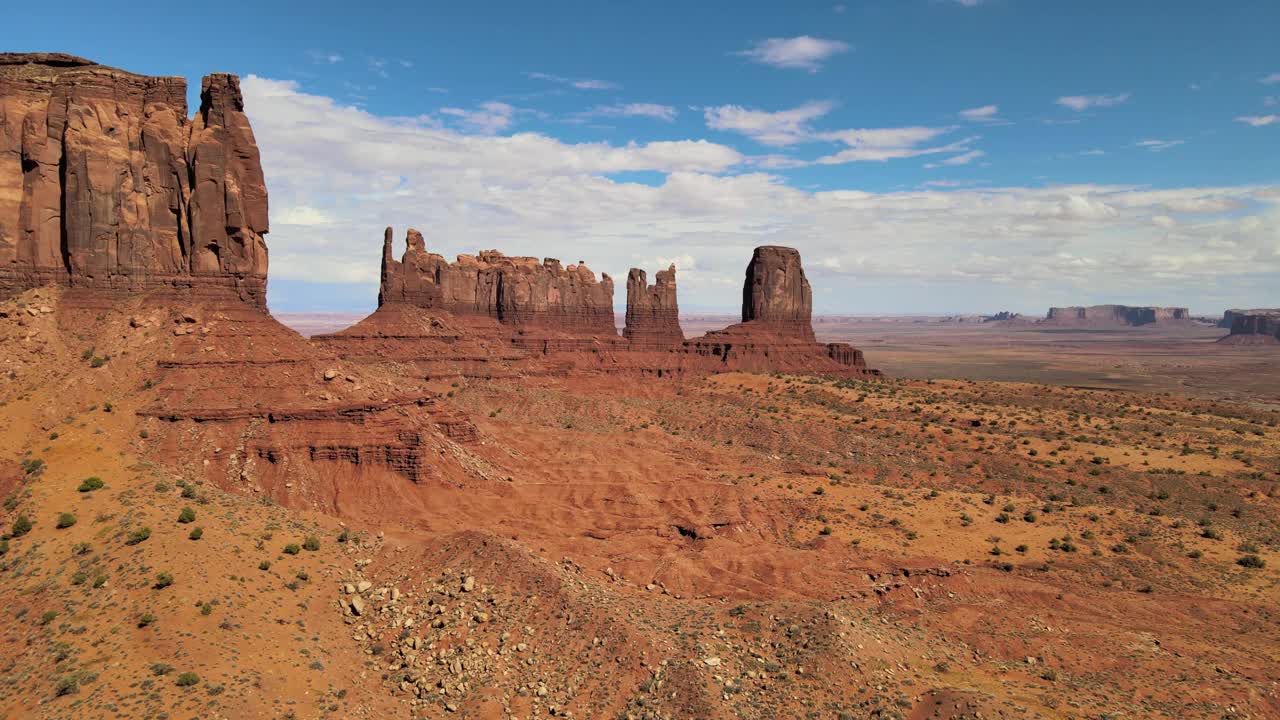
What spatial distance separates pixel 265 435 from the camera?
107ft

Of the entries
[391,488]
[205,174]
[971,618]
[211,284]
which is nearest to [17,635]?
[391,488]

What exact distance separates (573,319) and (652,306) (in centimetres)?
1431

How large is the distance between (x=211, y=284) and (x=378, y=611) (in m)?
21.8

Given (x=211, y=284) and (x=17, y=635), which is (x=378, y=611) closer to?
(x=17, y=635)

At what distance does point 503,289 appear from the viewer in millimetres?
103125

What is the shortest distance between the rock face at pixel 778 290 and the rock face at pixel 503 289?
25.3 meters

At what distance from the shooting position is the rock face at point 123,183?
32594 mm

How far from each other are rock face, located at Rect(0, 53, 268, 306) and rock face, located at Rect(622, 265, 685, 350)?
3258 inches

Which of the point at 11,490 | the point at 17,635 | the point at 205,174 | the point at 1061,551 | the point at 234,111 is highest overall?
the point at 234,111

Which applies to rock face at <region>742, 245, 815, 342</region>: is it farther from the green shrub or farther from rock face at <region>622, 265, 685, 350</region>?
the green shrub

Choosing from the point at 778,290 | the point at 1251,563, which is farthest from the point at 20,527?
the point at 778,290

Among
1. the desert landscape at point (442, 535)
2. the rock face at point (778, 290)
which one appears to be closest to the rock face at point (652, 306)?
the rock face at point (778, 290)

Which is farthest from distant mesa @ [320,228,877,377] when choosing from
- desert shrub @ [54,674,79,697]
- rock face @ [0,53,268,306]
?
desert shrub @ [54,674,79,697]

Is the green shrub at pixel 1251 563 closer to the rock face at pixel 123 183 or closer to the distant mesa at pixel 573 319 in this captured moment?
the rock face at pixel 123 183
